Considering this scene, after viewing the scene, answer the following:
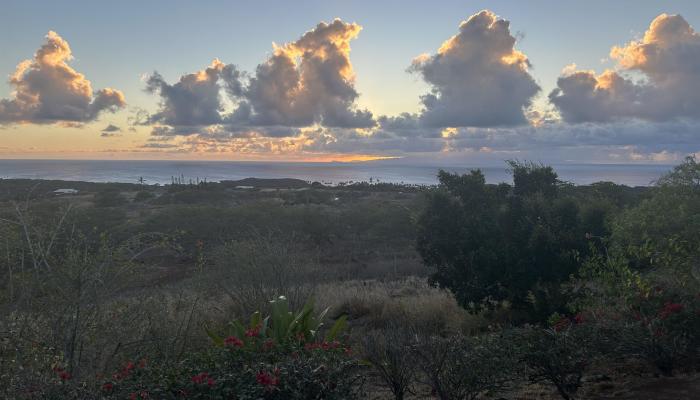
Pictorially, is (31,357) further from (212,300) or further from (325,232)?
(325,232)

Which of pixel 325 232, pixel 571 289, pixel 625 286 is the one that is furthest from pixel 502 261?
pixel 325 232

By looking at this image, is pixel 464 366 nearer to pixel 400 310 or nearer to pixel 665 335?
pixel 665 335

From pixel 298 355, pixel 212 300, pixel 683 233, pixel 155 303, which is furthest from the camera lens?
pixel 212 300

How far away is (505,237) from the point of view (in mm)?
10320

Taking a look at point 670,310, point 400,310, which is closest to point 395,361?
point 670,310

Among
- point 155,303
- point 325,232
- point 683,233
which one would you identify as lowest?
point 325,232

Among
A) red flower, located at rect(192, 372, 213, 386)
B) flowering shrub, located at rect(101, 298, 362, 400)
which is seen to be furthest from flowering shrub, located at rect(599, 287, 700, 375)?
red flower, located at rect(192, 372, 213, 386)

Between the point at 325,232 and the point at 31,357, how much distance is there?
2634 cm

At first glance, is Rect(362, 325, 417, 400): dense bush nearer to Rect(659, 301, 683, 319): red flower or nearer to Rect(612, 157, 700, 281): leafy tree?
Rect(659, 301, 683, 319): red flower

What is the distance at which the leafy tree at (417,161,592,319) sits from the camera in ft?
32.0

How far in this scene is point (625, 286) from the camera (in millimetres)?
6824

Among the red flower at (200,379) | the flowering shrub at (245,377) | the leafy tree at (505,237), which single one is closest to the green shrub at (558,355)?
the flowering shrub at (245,377)

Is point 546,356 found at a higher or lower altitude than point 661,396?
higher

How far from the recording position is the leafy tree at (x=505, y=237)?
9.75 m
